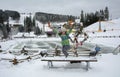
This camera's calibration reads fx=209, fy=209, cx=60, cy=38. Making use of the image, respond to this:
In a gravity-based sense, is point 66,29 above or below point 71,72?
above

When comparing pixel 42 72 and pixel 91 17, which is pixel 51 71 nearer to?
pixel 42 72

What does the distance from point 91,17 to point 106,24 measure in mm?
18062

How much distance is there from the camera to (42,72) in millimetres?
10102

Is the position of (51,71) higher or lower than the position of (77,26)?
lower

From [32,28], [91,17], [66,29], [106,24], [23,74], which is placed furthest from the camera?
[32,28]

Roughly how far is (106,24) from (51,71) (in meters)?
113

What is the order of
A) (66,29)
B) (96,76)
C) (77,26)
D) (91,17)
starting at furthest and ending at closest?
(91,17) < (77,26) < (66,29) < (96,76)

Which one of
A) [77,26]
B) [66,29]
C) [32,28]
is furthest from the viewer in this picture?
[32,28]

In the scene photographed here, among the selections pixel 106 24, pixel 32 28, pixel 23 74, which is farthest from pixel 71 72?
pixel 32 28

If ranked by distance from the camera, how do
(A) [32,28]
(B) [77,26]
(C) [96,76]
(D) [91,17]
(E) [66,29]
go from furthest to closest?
(A) [32,28] → (D) [91,17] → (B) [77,26] → (E) [66,29] → (C) [96,76]

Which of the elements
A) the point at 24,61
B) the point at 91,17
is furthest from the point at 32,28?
the point at 24,61

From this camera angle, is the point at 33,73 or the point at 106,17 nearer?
the point at 33,73

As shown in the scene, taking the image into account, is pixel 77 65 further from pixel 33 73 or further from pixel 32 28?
pixel 32 28

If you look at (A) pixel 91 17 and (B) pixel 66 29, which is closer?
(B) pixel 66 29
